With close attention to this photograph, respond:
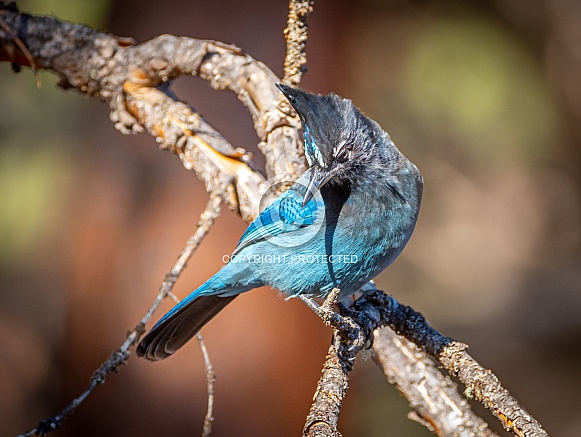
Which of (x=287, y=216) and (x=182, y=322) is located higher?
(x=287, y=216)

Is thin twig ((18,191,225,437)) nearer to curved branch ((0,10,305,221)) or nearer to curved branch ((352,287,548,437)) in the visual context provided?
curved branch ((0,10,305,221))

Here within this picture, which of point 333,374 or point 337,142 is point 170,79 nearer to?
point 337,142

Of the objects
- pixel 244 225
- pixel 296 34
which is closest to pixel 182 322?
pixel 296 34

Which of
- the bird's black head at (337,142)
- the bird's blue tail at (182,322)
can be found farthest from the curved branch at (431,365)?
the bird's blue tail at (182,322)

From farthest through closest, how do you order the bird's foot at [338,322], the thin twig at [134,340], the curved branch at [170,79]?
the curved branch at [170,79], the thin twig at [134,340], the bird's foot at [338,322]

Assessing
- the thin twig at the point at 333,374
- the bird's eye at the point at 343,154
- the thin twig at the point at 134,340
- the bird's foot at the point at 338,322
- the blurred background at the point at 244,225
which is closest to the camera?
the thin twig at the point at 333,374

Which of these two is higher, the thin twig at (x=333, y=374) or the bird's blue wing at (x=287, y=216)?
the bird's blue wing at (x=287, y=216)

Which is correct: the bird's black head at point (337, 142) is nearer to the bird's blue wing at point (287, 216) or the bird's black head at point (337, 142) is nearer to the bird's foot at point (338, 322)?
the bird's blue wing at point (287, 216)
